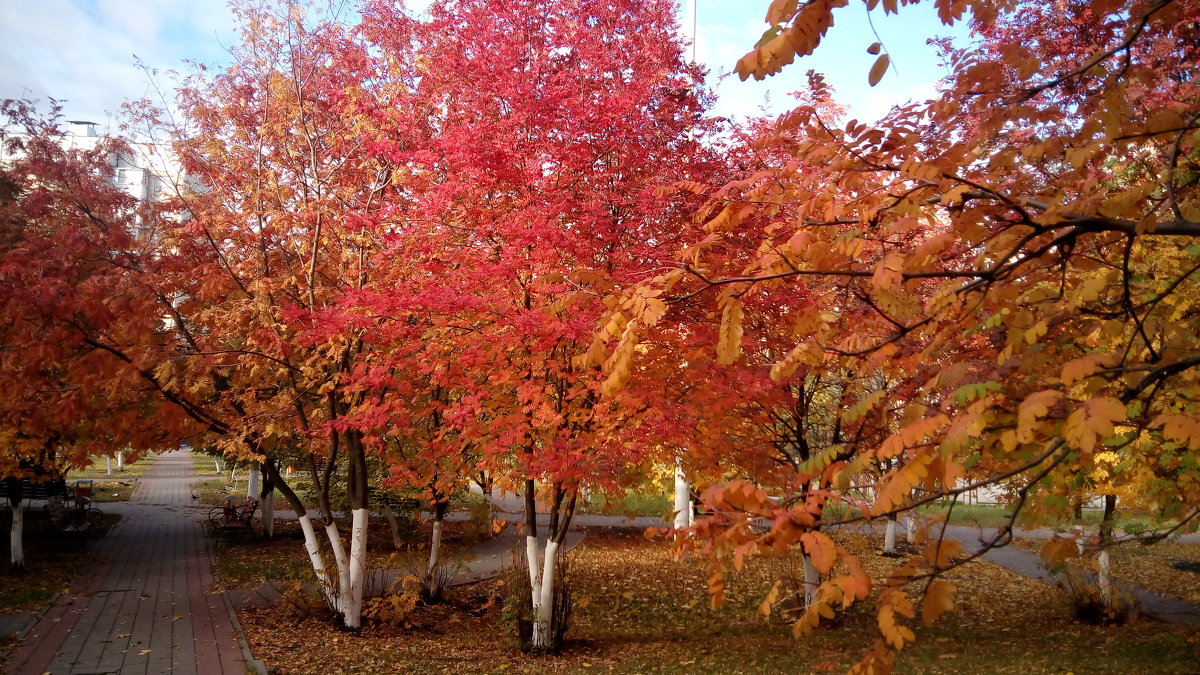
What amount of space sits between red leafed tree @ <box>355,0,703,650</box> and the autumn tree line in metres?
0.04

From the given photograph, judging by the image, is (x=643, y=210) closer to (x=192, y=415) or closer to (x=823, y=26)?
(x=823, y=26)

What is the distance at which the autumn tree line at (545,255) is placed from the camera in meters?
4.07

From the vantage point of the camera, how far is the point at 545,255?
23.8 feet

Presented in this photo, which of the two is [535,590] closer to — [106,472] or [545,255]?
[545,255]

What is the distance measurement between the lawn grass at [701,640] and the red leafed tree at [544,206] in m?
1.11

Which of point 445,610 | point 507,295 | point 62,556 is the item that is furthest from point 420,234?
point 62,556

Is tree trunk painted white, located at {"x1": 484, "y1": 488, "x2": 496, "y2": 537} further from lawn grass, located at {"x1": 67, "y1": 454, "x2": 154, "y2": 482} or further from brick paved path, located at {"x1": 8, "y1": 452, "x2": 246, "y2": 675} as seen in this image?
lawn grass, located at {"x1": 67, "y1": 454, "x2": 154, "y2": 482}

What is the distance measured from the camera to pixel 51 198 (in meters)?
8.90

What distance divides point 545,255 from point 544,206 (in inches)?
25.0

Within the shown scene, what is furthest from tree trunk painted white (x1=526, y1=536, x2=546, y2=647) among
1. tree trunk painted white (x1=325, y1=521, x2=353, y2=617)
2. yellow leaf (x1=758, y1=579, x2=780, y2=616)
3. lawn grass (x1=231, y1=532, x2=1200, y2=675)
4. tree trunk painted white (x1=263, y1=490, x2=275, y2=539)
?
tree trunk painted white (x1=263, y1=490, x2=275, y2=539)

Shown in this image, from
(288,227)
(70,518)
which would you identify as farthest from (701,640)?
(70,518)

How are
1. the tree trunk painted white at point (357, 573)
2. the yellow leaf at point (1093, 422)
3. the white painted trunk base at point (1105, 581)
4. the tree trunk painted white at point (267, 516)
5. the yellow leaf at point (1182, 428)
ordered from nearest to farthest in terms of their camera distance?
the yellow leaf at point (1093, 422), the yellow leaf at point (1182, 428), the tree trunk painted white at point (357, 573), the white painted trunk base at point (1105, 581), the tree trunk painted white at point (267, 516)

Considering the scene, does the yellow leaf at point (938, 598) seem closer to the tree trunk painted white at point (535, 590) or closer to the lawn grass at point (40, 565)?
the tree trunk painted white at point (535, 590)

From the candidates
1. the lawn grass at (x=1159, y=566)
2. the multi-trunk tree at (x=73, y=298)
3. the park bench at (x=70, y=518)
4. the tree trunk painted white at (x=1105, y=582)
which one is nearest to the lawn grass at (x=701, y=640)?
the tree trunk painted white at (x=1105, y=582)
